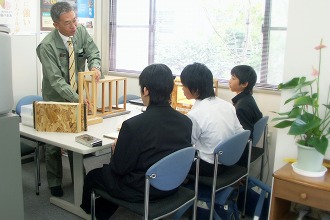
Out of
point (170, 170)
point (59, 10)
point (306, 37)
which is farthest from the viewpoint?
point (59, 10)

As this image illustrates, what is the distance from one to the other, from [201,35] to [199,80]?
58.3 inches

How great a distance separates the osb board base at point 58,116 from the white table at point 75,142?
45 mm

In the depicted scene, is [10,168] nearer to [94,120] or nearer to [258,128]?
[94,120]

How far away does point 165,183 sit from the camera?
1.75 meters

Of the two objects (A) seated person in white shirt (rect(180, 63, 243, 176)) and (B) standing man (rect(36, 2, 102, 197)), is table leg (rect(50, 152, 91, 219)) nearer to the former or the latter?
(B) standing man (rect(36, 2, 102, 197))

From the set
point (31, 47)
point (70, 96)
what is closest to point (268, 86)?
point (70, 96)

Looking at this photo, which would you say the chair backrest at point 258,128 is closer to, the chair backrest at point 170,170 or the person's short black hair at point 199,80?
the person's short black hair at point 199,80

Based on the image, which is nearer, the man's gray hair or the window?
the man's gray hair

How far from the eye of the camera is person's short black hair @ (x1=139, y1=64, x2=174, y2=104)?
186cm

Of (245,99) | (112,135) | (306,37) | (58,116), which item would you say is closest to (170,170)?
(112,135)

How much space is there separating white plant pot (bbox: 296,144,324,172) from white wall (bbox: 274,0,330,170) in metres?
0.30

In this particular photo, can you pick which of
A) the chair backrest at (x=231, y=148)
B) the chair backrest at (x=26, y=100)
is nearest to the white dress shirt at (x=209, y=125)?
the chair backrest at (x=231, y=148)

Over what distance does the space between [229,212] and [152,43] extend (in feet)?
7.62

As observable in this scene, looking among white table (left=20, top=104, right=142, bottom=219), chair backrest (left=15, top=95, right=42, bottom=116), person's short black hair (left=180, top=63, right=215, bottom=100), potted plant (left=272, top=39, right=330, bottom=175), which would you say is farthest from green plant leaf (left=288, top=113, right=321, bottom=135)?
chair backrest (left=15, top=95, right=42, bottom=116)
